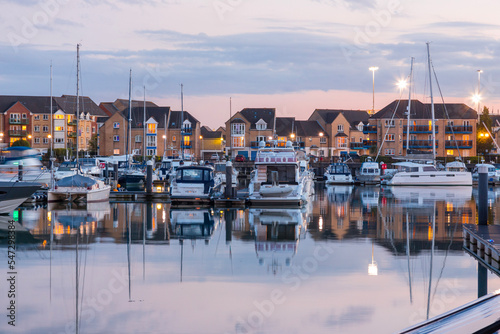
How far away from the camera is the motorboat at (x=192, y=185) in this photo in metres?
39.9

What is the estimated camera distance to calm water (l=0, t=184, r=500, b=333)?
14.3 m

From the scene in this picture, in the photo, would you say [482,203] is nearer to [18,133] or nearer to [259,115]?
[259,115]

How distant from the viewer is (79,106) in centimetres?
11588

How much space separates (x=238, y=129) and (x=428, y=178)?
179 feet

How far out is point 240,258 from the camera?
71.7 feet

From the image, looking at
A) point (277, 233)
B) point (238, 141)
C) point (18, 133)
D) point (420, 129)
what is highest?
point (420, 129)

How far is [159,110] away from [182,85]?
1473 inches

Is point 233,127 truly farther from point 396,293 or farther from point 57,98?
point 396,293

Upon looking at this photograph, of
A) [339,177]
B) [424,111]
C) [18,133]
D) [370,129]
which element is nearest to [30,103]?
[18,133]

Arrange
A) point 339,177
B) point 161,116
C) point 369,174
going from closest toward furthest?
point 339,177
point 369,174
point 161,116

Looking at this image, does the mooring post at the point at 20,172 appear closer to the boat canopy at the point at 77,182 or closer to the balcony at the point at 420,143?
the boat canopy at the point at 77,182

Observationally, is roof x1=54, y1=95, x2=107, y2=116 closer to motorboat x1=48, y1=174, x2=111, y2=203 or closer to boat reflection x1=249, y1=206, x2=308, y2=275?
motorboat x1=48, y1=174, x2=111, y2=203

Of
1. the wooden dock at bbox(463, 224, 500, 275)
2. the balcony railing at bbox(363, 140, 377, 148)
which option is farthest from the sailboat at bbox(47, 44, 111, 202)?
the balcony railing at bbox(363, 140, 377, 148)

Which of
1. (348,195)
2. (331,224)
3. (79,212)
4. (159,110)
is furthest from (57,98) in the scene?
(331,224)
